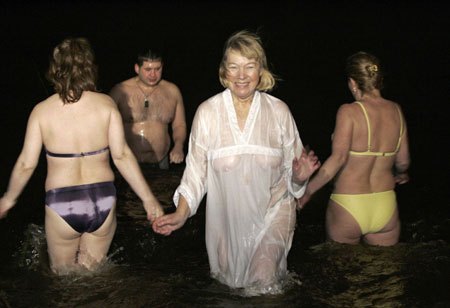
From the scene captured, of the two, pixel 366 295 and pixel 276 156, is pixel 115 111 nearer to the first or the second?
pixel 276 156

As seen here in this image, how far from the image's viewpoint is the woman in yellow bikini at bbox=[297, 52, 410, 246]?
428 cm

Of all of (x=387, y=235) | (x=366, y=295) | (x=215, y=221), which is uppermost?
(x=215, y=221)

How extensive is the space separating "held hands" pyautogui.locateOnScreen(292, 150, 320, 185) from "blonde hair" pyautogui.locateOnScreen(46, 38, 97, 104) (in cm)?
149

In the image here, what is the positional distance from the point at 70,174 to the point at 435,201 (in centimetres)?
474

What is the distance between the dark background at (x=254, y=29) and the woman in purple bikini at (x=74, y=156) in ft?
27.7

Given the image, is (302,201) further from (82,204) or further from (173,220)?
(82,204)

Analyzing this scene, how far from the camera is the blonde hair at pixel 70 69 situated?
3.81 metres

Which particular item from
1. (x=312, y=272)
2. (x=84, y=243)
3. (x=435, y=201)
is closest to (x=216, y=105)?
(x=84, y=243)

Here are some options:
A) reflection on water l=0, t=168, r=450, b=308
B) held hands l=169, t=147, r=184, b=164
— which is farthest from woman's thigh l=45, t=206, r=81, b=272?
held hands l=169, t=147, r=184, b=164

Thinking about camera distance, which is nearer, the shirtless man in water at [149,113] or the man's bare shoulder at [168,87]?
the shirtless man in water at [149,113]

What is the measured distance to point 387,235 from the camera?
4.55 meters

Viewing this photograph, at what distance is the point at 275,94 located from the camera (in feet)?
46.0

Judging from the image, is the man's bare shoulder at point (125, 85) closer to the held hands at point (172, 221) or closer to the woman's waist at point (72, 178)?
the woman's waist at point (72, 178)

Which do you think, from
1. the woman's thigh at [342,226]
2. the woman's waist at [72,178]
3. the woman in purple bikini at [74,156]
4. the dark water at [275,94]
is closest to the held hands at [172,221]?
the woman in purple bikini at [74,156]
